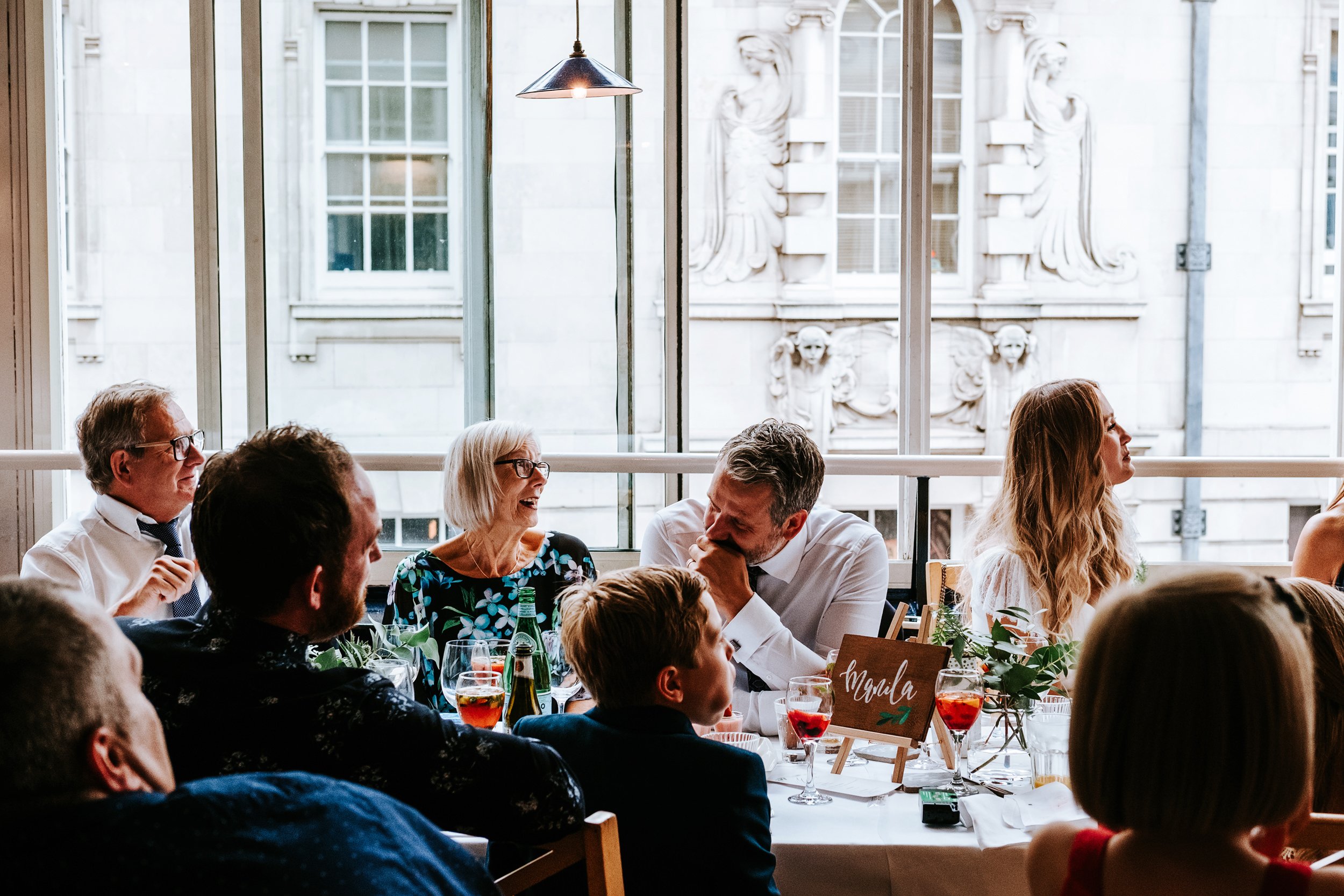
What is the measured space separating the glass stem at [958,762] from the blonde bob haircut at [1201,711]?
74cm

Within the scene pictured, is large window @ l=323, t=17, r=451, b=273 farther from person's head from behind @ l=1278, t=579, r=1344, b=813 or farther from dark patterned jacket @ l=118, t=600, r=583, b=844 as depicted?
person's head from behind @ l=1278, t=579, r=1344, b=813

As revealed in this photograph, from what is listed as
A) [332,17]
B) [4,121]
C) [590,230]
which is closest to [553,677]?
[590,230]

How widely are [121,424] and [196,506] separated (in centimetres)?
133

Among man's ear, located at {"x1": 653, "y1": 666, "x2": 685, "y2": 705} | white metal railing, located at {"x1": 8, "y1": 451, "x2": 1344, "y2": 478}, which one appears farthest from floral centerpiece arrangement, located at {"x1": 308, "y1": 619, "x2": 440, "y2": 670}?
white metal railing, located at {"x1": 8, "y1": 451, "x2": 1344, "y2": 478}

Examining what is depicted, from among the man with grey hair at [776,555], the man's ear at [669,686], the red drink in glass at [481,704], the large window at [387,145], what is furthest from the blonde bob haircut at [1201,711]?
the large window at [387,145]

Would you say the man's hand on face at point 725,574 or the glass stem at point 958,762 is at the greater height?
the man's hand on face at point 725,574

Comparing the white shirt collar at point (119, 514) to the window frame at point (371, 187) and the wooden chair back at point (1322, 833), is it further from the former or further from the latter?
the wooden chair back at point (1322, 833)

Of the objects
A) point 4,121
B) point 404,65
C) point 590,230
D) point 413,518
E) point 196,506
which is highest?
point 404,65

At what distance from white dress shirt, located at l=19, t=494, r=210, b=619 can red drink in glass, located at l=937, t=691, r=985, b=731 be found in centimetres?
161

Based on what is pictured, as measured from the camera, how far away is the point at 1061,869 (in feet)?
3.42

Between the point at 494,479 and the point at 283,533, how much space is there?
135 centimetres

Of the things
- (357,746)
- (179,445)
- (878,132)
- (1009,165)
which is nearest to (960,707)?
(357,746)

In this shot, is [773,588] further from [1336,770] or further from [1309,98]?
[1309,98]

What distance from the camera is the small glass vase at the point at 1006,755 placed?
171 cm
